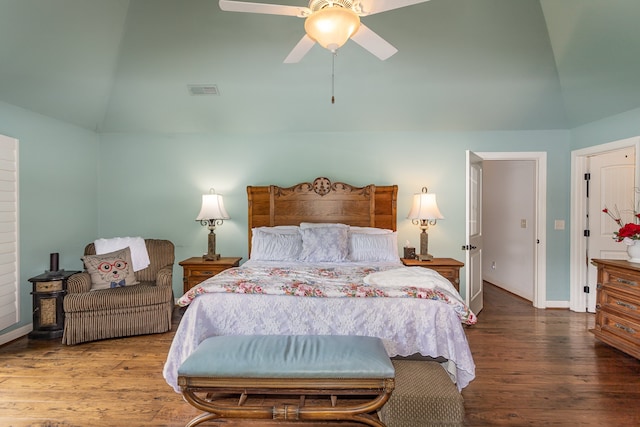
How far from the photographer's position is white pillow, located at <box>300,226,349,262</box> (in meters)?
3.49

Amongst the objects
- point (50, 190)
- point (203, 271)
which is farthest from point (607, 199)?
point (50, 190)

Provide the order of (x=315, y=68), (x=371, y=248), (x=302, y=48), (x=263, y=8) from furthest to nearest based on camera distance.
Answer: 1. (x=371, y=248)
2. (x=315, y=68)
3. (x=302, y=48)
4. (x=263, y=8)

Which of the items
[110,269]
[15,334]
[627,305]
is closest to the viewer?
[627,305]

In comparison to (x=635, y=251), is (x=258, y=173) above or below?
above

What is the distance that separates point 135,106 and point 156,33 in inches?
44.5

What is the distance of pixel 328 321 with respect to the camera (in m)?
2.20

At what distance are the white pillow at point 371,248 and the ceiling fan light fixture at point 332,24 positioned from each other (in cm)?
222

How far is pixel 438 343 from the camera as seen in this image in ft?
7.02

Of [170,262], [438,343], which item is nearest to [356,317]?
[438,343]

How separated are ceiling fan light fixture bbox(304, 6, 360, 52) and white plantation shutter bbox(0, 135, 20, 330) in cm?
308

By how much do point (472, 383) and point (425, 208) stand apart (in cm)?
197

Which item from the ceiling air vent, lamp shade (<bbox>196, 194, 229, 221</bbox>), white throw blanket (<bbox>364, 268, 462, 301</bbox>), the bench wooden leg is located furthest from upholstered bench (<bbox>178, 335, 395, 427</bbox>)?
the ceiling air vent

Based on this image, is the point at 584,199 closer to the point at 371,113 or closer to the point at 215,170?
the point at 371,113

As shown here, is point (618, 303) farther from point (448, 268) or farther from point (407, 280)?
point (407, 280)
